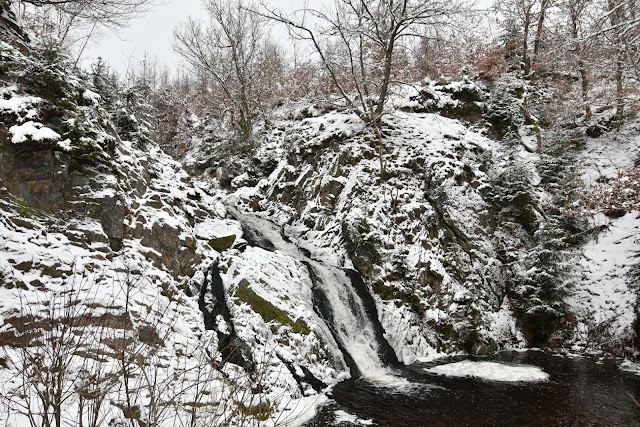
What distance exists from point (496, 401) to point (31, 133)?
985cm

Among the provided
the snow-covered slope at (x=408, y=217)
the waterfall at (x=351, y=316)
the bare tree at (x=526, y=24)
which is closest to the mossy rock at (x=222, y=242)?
the waterfall at (x=351, y=316)

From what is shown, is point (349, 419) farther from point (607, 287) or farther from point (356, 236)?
point (607, 287)

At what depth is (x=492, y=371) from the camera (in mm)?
8555

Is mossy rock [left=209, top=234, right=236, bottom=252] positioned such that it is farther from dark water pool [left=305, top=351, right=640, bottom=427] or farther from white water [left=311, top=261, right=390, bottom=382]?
dark water pool [left=305, top=351, right=640, bottom=427]

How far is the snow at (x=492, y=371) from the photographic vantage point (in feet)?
26.7

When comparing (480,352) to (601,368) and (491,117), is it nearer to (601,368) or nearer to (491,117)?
(601,368)

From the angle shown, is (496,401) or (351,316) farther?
(351,316)

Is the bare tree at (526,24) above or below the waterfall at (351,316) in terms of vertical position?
above

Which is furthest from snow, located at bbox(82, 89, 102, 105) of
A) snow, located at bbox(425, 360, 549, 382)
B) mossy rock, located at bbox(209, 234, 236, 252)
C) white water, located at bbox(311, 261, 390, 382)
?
snow, located at bbox(425, 360, 549, 382)

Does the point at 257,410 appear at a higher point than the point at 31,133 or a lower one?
lower

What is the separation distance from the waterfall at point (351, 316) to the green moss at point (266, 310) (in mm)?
982

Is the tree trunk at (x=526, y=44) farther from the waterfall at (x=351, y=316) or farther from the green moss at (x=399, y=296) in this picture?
the waterfall at (x=351, y=316)

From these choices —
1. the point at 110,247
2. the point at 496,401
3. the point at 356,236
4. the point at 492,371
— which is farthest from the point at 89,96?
the point at 492,371

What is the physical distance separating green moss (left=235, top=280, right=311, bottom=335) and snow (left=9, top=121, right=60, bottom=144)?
4.60 m
